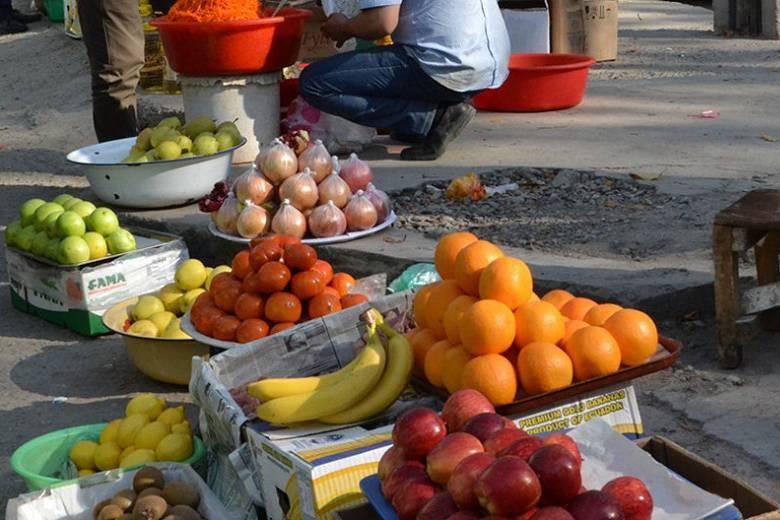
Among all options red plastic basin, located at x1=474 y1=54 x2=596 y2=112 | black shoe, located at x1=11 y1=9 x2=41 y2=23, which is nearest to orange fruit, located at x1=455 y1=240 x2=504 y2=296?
red plastic basin, located at x1=474 y1=54 x2=596 y2=112

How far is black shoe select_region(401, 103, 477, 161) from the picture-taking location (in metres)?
6.96

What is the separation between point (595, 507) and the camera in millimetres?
2316

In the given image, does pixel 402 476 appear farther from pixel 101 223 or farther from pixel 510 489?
pixel 101 223

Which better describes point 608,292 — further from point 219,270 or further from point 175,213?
point 175,213

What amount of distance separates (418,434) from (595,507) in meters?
0.53

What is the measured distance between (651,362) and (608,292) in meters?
1.31

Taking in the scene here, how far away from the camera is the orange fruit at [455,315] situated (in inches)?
135

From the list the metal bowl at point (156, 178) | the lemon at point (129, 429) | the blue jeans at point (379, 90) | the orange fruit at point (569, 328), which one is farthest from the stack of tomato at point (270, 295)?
the blue jeans at point (379, 90)

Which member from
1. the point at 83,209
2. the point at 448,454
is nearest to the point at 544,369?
the point at 448,454

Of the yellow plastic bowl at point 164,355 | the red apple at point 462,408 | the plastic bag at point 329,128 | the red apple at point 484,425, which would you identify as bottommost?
the yellow plastic bowl at point 164,355

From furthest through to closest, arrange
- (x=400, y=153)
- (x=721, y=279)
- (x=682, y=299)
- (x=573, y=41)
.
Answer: (x=573, y=41), (x=400, y=153), (x=682, y=299), (x=721, y=279)

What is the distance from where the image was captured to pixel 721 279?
13.7 ft

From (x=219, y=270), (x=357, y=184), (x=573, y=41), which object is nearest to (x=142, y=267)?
(x=219, y=270)

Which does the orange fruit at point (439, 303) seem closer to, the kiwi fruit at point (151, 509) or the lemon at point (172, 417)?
the lemon at point (172, 417)
